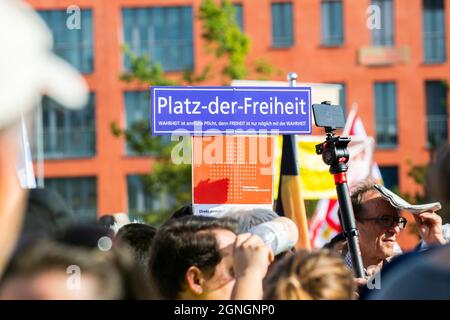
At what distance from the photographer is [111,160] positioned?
3788 centimetres

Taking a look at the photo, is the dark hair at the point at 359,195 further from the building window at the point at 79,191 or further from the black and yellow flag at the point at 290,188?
the building window at the point at 79,191

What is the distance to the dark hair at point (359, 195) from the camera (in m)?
5.54

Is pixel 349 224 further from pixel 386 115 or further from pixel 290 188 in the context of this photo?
pixel 386 115

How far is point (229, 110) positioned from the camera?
220 inches

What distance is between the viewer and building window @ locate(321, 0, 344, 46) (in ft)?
120

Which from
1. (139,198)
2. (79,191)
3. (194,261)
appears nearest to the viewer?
(194,261)

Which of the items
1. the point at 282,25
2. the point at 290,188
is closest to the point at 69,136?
the point at 282,25

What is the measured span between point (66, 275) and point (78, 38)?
3467cm

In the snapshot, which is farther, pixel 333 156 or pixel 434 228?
pixel 434 228

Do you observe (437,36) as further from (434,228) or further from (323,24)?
(434,228)

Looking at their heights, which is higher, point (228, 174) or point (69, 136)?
point (228, 174)

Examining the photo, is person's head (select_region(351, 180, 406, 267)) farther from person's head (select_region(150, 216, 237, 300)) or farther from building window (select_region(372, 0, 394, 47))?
building window (select_region(372, 0, 394, 47))
